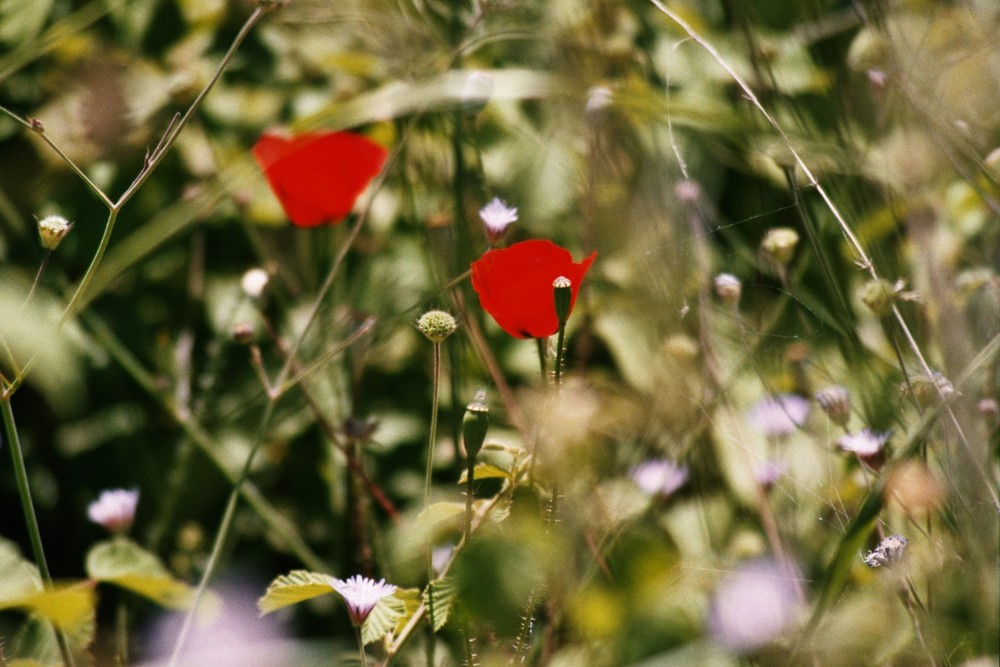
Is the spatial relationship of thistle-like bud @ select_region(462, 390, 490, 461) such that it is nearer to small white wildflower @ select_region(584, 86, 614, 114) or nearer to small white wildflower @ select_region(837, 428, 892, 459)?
small white wildflower @ select_region(837, 428, 892, 459)

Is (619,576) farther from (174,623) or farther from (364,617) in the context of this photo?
(174,623)

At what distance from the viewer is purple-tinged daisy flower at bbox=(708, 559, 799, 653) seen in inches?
18.8

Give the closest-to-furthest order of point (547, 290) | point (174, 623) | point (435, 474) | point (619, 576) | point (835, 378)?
point (619, 576) → point (547, 290) → point (835, 378) → point (174, 623) → point (435, 474)

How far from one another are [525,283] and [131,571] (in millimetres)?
343

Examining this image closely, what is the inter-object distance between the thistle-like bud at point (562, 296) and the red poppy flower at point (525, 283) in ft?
0.05

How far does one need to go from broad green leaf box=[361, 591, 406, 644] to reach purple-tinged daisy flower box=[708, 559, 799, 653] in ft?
0.58

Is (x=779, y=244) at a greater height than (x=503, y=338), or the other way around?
(x=779, y=244)

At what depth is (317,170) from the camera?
0.82 meters

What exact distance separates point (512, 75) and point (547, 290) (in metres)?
0.43

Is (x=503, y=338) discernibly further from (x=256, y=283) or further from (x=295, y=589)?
(x=295, y=589)

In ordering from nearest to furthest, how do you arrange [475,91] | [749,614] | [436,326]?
[749,614] → [436,326] → [475,91]

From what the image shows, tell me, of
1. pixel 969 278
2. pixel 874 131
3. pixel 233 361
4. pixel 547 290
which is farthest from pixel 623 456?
pixel 233 361

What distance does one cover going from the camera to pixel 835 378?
708 millimetres

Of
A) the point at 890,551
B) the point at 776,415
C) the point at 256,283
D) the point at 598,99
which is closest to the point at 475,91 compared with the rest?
the point at 598,99
